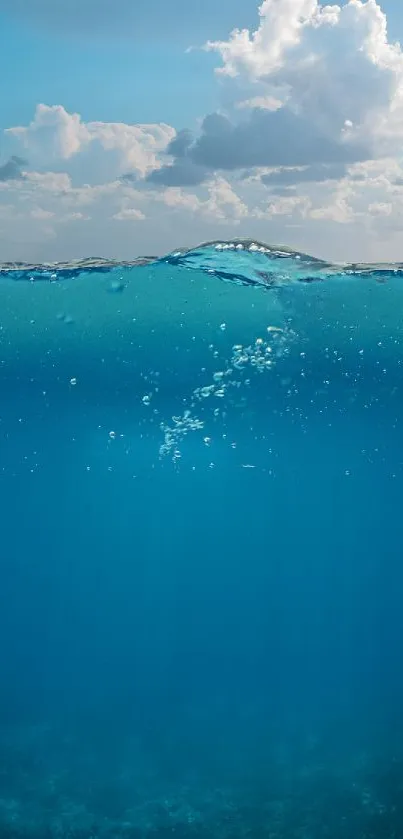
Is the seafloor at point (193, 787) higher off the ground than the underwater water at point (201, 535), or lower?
lower

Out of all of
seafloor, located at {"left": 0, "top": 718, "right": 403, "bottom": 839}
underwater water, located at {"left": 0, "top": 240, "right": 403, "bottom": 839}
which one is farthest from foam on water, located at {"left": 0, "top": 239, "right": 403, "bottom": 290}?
seafloor, located at {"left": 0, "top": 718, "right": 403, "bottom": 839}

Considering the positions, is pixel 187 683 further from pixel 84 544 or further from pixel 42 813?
pixel 42 813

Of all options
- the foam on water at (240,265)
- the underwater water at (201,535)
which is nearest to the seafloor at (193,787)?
the underwater water at (201,535)

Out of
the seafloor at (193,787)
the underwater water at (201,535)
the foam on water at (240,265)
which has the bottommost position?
the seafloor at (193,787)

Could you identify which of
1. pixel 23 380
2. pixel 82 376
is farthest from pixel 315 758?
pixel 23 380

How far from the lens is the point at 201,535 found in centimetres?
2723

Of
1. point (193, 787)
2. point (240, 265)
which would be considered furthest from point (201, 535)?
point (240, 265)

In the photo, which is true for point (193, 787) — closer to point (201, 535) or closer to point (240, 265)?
point (240, 265)

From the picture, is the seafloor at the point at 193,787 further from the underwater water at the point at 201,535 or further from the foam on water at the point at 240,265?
the foam on water at the point at 240,265

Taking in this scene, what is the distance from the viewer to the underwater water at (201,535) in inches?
446

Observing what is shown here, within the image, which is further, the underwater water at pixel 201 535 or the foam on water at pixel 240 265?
the underwater water at pixel 201 535

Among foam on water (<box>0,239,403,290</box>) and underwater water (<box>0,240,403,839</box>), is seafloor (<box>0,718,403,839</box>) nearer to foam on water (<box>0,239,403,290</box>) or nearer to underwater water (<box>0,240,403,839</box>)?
underwater water (<box>0,240,403,839</box>)

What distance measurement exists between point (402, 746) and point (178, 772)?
5.24m

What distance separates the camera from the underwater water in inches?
446
